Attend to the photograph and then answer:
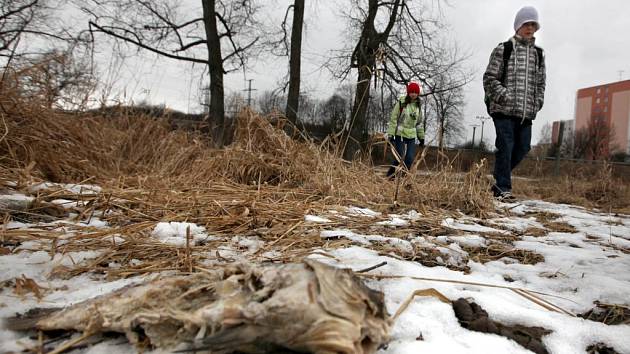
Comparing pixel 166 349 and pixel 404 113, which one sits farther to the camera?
pixel 404 113

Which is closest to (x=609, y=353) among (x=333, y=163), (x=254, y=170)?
(x=333, y=163)

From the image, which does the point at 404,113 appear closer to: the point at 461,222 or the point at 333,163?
the point at 333,163

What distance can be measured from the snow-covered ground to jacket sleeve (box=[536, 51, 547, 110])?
7.17 ft

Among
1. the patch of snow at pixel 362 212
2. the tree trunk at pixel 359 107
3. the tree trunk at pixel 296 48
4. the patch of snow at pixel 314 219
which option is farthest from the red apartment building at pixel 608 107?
the patch of snow at pixel 314 219

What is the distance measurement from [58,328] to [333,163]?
2347 mm

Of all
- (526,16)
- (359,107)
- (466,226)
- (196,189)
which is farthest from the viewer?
(526,16)

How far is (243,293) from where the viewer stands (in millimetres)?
700

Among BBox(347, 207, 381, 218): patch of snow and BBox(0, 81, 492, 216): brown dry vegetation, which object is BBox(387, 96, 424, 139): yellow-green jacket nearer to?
BBox(0, 81, 492, 216): brown dry vegetation

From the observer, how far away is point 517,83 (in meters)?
3.70

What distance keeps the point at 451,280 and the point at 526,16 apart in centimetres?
355

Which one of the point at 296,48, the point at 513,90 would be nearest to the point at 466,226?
the point at 513,90

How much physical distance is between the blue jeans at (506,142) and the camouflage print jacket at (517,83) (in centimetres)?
8

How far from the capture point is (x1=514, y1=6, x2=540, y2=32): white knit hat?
356 cm

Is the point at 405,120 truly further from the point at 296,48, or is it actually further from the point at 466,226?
the point at 296,48
